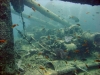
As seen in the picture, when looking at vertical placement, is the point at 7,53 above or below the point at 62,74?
above

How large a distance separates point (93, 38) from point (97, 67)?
3.67m

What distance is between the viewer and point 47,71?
6934mm

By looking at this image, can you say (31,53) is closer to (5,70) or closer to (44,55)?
(44,55)

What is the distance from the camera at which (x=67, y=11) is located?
53094 mm

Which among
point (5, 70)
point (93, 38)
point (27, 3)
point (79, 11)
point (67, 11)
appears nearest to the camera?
point (5, 70)

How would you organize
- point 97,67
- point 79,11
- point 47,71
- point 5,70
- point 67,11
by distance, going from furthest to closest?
point 79,11, point 67,11, point 97,67, point 47,71, point 5,70

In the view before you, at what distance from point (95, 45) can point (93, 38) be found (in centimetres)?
75

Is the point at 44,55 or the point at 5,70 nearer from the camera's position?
the point at 5,70

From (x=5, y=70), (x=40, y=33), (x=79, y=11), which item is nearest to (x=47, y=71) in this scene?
(x=5, y=70)

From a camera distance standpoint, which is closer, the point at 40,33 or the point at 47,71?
the point at 47,71

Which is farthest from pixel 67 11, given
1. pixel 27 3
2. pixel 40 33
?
pixel 27 3

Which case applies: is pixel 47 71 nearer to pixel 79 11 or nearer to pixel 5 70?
pixel 5 70

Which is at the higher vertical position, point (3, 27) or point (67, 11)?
point (67, 11)

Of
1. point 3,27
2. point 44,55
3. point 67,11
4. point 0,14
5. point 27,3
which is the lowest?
point 44,55
